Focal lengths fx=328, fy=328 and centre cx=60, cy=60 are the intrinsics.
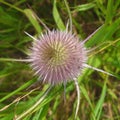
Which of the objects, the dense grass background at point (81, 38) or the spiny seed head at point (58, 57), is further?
the dense grass background at point (81, 38)

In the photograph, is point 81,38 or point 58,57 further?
point 81,38

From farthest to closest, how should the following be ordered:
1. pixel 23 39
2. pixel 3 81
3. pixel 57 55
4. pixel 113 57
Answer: pixel 3 81 < pixel 23 39 < pixel 113 57 < pixel 57 55

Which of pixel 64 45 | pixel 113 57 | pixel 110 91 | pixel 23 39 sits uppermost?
pixel 23 39

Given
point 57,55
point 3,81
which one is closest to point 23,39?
point 3,81

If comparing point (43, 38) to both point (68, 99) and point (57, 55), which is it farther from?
point (68, 99)

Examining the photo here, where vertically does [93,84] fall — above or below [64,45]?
below

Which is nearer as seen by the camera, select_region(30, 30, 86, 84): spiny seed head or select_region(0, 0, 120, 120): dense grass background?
select_region(30, 30, 86, 84): spiny seed head

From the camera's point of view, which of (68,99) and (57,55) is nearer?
(57,55)

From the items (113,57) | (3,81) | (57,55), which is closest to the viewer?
(57,55)
